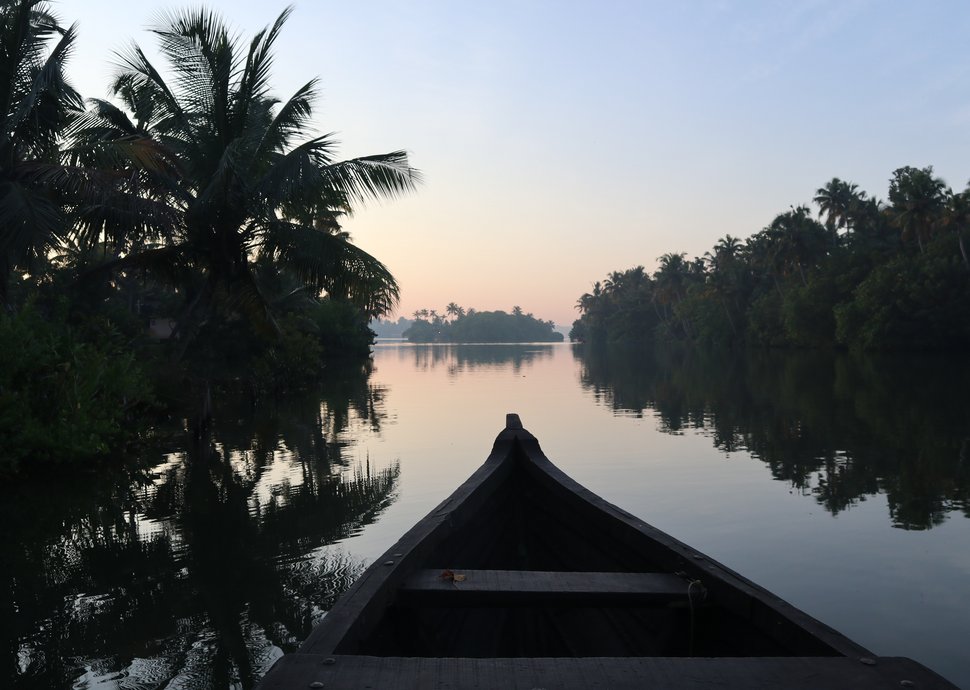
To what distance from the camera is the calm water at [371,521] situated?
17.1 feet

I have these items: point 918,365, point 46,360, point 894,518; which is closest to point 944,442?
point 894,518

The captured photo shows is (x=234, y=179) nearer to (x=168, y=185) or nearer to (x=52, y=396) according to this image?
(x=168, y=185)

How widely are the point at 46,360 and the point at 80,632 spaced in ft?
21.1

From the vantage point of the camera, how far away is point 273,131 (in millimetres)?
15430

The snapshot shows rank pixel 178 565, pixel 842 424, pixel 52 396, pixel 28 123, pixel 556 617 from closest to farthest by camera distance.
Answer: pixel 556 617 < pixel 178 565 < pixel 52 396 < pixel 28 123 < pixel 842 424

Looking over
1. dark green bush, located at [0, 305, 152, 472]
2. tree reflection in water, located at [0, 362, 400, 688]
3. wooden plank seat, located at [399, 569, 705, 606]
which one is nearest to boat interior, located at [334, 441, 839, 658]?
wooden plank seat, located at [399, 569, 705, 606]

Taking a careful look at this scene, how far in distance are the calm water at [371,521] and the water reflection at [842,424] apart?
8cm

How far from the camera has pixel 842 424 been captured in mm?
16047

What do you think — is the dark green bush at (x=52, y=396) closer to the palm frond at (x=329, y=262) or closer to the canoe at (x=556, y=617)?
the palm frond at (x=329, y=262)

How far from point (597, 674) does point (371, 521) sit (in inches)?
249

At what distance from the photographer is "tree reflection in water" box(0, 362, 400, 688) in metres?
4.88

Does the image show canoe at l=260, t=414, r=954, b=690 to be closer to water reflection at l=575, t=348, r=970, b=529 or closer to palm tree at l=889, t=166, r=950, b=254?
water reflection at l=575, t=348, r=970, b=529

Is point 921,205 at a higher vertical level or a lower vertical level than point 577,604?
higher

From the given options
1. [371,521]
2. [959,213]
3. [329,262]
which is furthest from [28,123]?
[959,213]
